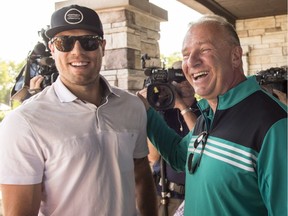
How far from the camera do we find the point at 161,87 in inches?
86.2

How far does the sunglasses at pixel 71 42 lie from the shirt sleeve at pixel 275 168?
81 cm

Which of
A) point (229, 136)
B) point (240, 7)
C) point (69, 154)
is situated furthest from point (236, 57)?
point (240, 7)

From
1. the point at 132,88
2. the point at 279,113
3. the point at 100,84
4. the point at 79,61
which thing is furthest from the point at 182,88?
the point at 279,113

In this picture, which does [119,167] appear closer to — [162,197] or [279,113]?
[279,113]

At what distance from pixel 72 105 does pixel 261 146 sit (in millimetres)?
743

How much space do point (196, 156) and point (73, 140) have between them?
485 mm

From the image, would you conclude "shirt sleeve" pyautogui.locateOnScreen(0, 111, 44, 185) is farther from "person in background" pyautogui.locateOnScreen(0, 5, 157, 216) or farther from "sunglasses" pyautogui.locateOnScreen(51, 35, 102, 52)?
"sunglasses" pyautogui.locateOnScreen(51, 35, 102, 52)

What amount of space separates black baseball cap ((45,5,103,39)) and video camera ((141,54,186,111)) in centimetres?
58

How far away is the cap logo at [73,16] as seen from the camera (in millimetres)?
1599

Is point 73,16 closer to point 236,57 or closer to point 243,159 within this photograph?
point 236,57

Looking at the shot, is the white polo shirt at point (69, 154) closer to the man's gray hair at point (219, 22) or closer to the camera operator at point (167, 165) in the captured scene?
the man's gray hair at point (219, 22)

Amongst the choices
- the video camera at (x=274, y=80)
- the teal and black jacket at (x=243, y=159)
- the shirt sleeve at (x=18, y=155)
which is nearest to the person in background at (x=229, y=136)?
the teal and black jacket at (x=243, y=159)

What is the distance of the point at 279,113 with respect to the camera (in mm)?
1323

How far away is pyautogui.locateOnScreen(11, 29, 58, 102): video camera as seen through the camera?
2314 mm
